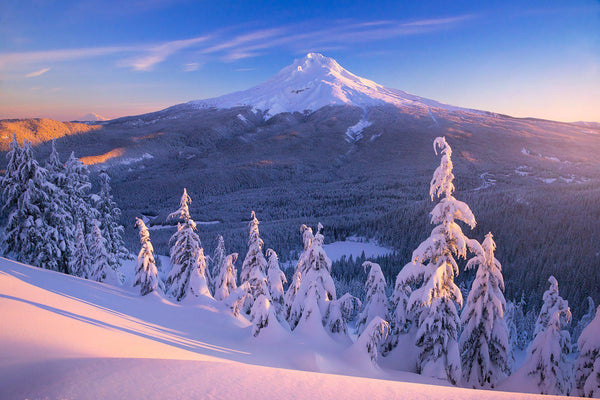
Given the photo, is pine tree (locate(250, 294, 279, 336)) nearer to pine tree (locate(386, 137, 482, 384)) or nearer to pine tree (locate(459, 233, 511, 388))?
pine tree (locate(386, 137, 482, 384))

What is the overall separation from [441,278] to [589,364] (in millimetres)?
6189

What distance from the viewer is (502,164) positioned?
187 meters

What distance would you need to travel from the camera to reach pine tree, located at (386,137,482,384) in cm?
995

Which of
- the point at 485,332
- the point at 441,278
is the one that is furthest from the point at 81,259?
the point at 485,332

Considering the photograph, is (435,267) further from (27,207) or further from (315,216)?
(315,216)

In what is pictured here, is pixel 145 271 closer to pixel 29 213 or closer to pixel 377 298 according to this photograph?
pixel 29 213

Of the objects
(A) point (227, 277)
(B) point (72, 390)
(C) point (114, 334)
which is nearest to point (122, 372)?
(B) point (72, 390)

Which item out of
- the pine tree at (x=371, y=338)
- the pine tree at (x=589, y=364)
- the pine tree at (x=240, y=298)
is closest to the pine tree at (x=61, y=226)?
the pine tree at (x=240, y=298)

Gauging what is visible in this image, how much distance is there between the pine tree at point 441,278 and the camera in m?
9.95

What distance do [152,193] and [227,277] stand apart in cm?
13680

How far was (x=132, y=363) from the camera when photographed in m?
5.41

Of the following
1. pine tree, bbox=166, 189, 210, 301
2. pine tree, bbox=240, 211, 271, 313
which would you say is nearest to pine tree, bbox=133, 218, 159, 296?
pine tree, bbox=166, 189, 210, 301

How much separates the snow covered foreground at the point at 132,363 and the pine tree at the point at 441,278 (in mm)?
1042

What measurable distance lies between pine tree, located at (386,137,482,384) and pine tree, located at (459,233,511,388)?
170 centimetres
